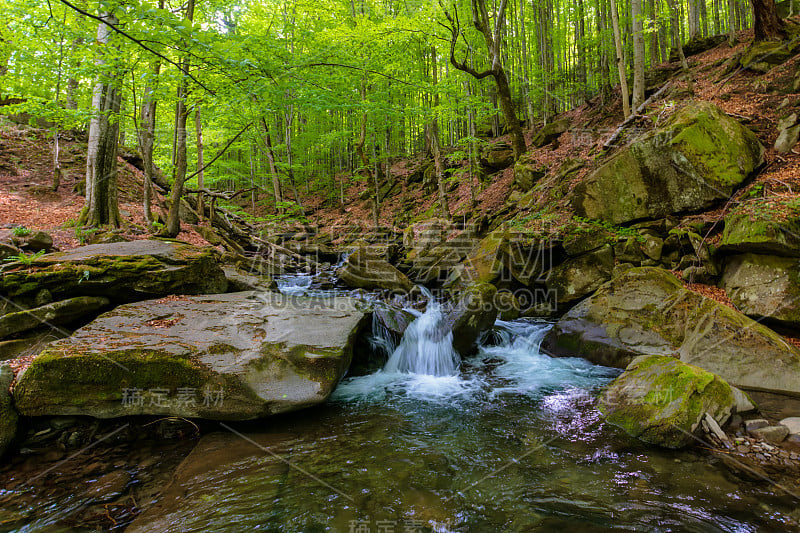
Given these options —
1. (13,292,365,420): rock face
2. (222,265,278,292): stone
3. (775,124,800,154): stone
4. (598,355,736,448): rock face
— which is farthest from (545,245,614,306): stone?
(222,265,278,292): stone

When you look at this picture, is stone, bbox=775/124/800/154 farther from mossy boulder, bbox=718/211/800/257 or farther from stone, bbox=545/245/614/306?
stone, bbox=545/245/614/306

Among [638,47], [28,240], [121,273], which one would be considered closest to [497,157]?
[638,47]

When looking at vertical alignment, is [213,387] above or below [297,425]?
above

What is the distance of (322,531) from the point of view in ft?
8.91

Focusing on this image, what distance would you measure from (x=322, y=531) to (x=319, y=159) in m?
29.3

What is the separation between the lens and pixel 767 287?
18.3ft

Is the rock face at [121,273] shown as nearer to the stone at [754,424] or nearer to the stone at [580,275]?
the stone at [580,275]

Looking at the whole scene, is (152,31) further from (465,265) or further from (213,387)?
(465,265)

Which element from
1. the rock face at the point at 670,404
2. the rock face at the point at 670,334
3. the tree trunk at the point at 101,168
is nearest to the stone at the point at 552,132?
the rock face at the point at 670,334

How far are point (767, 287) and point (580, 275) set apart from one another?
3.09 m

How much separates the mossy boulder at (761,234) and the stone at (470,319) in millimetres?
4254

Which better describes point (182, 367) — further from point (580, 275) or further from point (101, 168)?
point (580, 275)

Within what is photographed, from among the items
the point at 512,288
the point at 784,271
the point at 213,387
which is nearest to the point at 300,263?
the point at 512,288

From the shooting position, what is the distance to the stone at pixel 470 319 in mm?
7039
